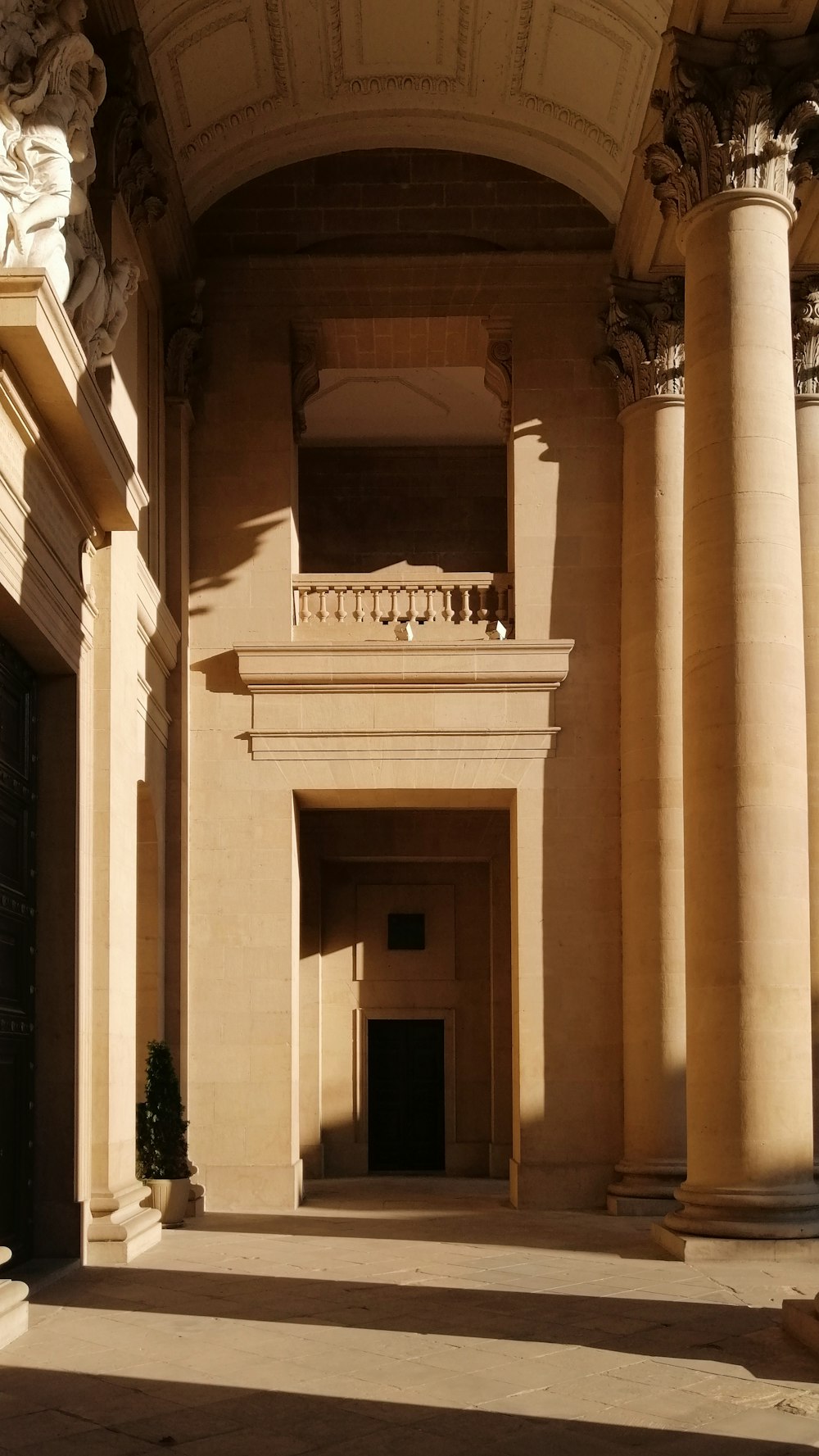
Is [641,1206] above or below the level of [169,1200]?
below

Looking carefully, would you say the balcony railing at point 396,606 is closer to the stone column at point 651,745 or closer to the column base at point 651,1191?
the stone column at point 651,745

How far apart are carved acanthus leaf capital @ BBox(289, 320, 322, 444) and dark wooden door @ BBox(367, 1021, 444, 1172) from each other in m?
8.84

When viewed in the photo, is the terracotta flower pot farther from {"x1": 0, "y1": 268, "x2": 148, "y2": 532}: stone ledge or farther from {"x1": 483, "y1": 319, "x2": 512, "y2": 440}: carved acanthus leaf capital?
{"x1": 483, "y1": 319, "x2": 512, "y2": 440}: carved acanthus leaf capital

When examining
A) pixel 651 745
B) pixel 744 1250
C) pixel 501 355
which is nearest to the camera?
pixel 744 1250

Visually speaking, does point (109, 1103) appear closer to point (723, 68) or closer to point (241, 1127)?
point (241, 1127)

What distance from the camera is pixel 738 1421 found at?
6.86 meters

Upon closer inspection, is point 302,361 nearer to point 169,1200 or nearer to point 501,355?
point 501,355

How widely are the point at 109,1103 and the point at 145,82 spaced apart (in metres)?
9.23

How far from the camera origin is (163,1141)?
627 inches

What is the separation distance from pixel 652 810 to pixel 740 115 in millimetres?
7019

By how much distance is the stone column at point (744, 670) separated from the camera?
12531 millimetres

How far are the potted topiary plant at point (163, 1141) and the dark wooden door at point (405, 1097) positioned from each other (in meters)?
7.52

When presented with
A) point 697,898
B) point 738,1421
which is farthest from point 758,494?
point 738,1421

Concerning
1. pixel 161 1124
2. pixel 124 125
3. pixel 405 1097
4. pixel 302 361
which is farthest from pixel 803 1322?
pixel 405 1097
